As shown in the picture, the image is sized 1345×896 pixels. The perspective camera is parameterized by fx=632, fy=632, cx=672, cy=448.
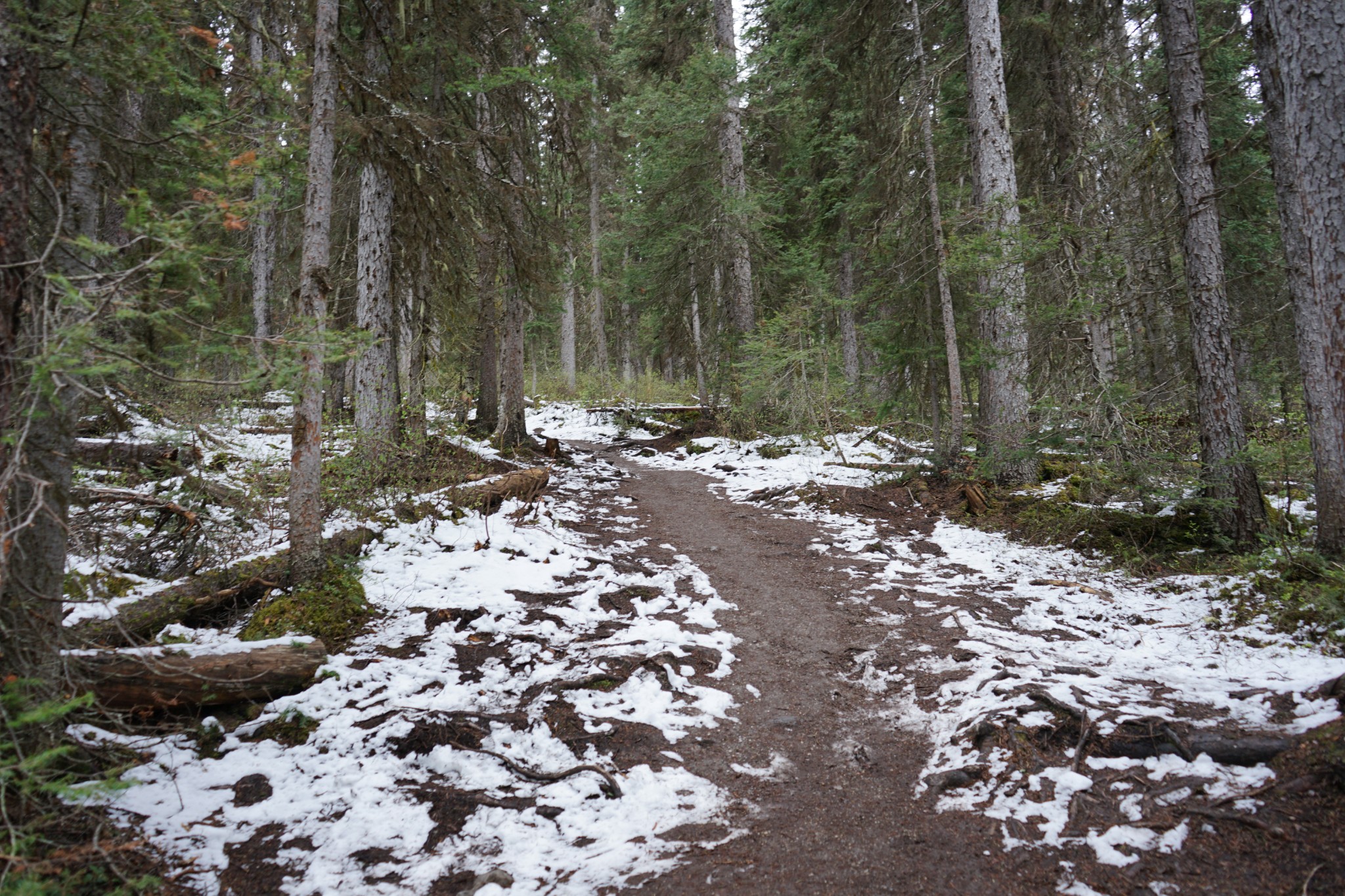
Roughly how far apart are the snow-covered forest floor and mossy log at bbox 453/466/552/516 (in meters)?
0.99

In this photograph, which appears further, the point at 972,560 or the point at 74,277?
the point at 972,560

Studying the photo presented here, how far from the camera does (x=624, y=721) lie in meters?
4.36

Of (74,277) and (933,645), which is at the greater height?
(74,277)

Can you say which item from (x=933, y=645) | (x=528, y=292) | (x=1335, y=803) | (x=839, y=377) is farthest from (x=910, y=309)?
(x=1335, y=803)

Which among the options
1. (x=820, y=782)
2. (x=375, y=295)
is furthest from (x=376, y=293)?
(x=820, y=782)

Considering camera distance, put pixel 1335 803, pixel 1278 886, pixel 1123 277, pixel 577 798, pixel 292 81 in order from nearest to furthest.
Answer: pixel 1278 886, pixel 1335 803, pixel 577 798, pixel 292 81, pixel 1123 277

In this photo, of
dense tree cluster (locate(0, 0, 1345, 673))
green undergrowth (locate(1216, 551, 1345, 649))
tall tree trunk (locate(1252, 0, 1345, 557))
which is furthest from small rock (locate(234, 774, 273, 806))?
tall tree trunk (locate(1252, 0, 1345, 557))

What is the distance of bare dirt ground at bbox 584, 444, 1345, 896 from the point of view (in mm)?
2654

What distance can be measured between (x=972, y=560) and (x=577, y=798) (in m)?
5.72

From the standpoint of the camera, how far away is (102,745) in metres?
3.26

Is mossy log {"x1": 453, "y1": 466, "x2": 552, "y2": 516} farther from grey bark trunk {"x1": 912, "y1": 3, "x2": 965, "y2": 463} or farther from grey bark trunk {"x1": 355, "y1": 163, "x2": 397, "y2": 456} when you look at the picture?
grey bark trunk {"x1": 912, "y1": 3, "x2": 965, "y2": 463}

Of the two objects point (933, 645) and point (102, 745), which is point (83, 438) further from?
point (933, 645)

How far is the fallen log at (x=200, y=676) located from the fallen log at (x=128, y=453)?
354 cm

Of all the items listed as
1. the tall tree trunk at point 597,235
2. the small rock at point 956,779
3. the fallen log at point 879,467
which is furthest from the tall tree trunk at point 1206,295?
the tall tree trunk at point 597,235
